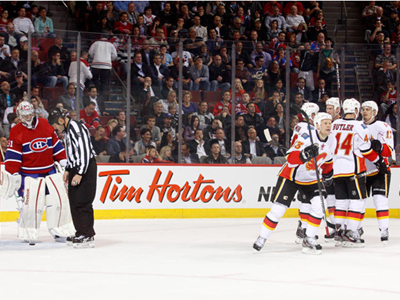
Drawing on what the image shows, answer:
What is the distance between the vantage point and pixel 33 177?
7.21m

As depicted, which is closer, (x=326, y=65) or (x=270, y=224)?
(x=270, y=224)

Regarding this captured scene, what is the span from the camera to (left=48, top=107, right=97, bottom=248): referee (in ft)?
22.4

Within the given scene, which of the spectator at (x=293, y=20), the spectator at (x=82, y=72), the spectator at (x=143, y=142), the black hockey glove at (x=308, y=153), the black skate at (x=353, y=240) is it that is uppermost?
the spectator at (x=293, y=20)

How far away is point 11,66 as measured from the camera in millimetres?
9789

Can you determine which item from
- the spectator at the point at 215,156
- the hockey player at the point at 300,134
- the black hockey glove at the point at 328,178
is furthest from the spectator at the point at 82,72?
the black hockey glove at the point at 328,178

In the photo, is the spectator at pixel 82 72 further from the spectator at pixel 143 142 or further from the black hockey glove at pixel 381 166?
the black hockey glove at pixel 381 166

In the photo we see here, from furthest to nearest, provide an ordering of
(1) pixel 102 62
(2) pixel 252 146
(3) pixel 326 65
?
(3) pixel 326 65
(2) pixel 252 146
(1) pixel 102 62

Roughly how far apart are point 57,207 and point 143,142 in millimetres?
3123

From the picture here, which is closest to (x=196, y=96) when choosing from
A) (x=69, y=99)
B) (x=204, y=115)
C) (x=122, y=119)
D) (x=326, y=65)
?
(x=204, y=115)

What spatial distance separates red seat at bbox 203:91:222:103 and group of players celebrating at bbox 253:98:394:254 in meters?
3.23

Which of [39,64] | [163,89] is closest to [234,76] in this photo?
[163,89]

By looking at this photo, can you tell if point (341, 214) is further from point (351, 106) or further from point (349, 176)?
point (351, 106)

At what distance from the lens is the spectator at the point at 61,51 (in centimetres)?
991

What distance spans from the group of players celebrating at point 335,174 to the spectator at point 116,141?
3.56 metres
